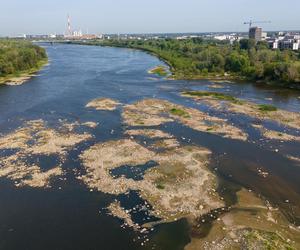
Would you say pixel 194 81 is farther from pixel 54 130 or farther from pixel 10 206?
pixel 10 206

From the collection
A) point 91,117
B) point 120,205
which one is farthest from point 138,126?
point 120,205

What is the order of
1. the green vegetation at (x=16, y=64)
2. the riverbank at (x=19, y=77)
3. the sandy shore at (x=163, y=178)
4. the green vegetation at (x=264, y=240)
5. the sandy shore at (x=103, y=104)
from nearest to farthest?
the green vegetation at (x=264, y=240) → the sandy shore at (x=163, y=178) → the sandy shore at (x=103, y=104) → the riverbank at (x=19, y=77) → the green vegetation at (x=16, y=64)

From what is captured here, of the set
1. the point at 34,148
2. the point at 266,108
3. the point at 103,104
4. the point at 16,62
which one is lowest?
the point at 34,148

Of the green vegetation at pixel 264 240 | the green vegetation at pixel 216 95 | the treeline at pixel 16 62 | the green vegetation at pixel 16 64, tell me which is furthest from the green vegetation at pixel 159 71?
the green vegetation at pixel 264 240

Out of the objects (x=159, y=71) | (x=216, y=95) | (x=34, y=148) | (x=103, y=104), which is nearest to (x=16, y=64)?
(x=159, y=71)

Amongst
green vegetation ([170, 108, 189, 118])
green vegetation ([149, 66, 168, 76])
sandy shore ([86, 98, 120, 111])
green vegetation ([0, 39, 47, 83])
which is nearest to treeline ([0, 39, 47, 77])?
green vegetation ([0, 39, 47, 83])

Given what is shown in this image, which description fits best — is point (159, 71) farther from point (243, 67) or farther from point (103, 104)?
point (103, 104)

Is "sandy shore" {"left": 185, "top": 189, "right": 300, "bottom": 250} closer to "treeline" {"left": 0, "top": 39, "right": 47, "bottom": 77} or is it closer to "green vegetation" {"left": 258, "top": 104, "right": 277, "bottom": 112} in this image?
"green vegetation" {"left": 258, "top": 104, "right": 277, "bottom": 112}

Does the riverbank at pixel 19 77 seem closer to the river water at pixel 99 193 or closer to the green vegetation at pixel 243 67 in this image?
the river water at pixel 99 193

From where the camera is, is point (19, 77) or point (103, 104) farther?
point (19, 77)
